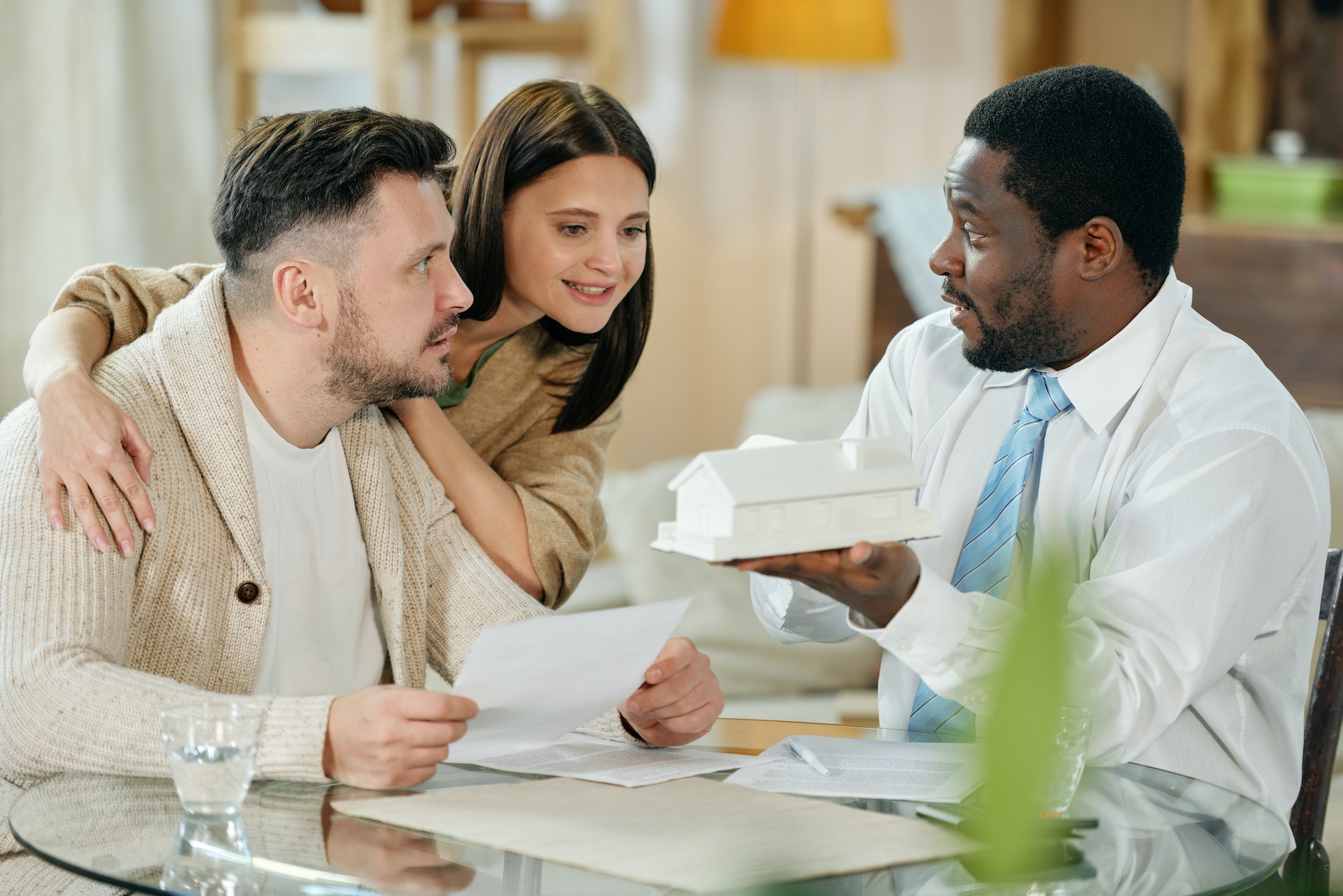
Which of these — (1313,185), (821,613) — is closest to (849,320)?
(1313,185)

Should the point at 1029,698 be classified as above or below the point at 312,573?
above

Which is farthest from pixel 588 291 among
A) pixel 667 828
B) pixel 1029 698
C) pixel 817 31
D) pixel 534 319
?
pixel 817 31

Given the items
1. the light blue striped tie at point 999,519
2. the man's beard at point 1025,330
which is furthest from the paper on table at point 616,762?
the man's beard at point 1025,330

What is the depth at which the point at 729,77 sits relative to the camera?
16.0 ft

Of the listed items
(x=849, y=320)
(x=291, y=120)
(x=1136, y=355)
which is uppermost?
(x=291, y=120)

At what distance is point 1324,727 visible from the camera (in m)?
1.71

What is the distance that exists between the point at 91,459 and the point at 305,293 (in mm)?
315

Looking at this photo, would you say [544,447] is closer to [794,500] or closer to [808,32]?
[794,500]

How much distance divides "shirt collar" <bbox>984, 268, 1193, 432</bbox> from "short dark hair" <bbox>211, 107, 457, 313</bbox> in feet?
2.49

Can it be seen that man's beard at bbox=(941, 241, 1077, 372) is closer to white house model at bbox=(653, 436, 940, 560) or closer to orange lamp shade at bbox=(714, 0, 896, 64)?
white house model at bbox=(653, 436, 940, 560)

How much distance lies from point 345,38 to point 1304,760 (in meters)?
2.86

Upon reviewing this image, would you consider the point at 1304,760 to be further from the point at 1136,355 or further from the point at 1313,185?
the point at 1313,185

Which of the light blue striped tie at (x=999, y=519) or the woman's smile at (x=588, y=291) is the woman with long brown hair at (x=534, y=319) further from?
the light blue striped tie at (x=999, y=519)

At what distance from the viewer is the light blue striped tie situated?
63.4 inches
